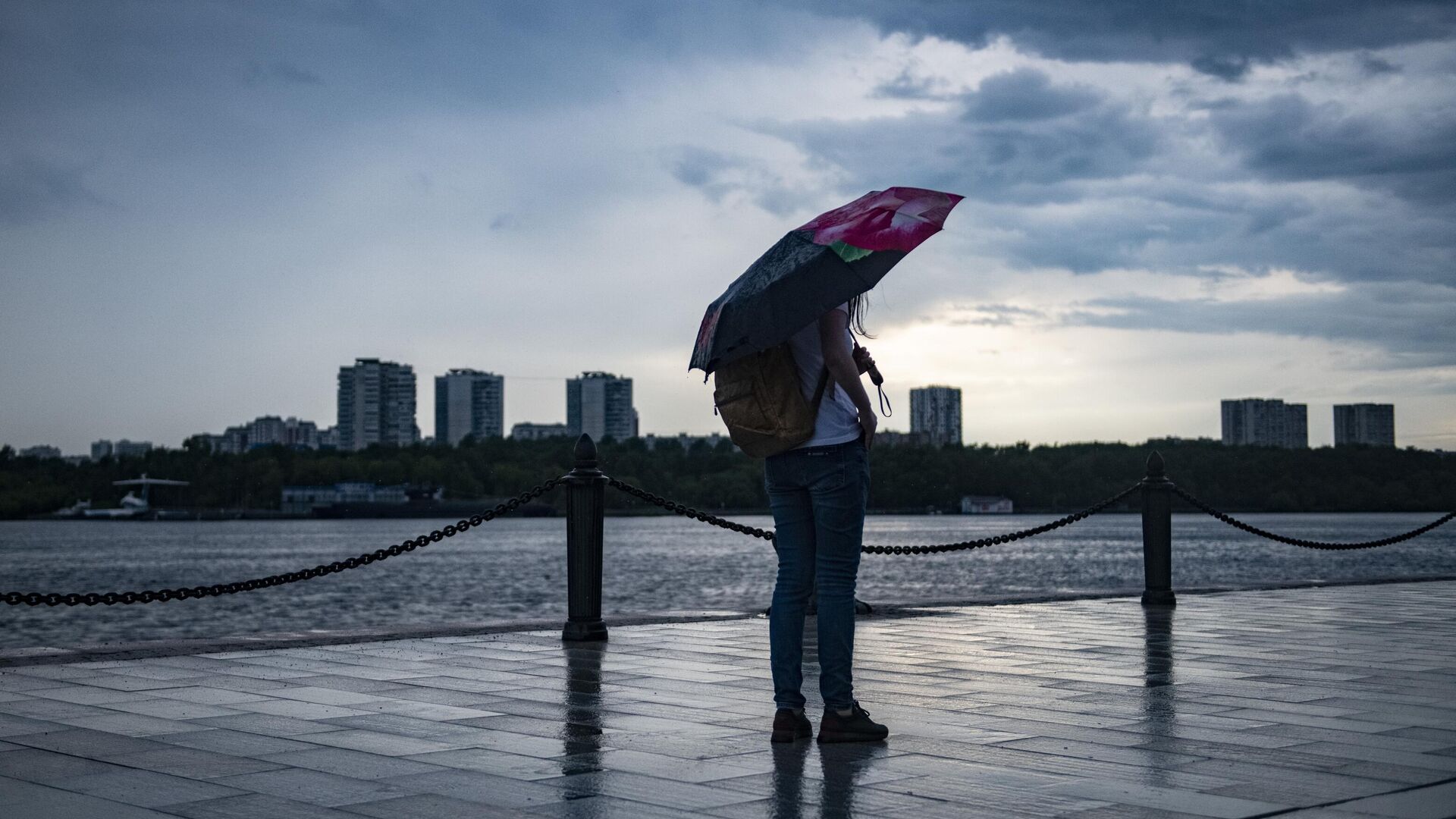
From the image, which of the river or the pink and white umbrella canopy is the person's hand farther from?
the river

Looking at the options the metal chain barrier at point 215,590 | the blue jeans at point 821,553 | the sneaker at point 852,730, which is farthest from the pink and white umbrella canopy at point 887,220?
the metal chain barrier at point 215,590

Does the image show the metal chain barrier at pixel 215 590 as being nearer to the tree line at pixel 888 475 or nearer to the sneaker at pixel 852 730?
the sneaker at pixel 852 730

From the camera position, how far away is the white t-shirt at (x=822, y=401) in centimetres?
532

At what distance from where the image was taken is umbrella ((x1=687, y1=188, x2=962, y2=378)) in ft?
16.8

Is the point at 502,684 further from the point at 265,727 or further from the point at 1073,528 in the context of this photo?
the point at 1073,528

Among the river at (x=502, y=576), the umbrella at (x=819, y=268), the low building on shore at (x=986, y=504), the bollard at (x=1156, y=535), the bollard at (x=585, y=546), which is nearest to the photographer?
the umbrella at (x=819, y=268)

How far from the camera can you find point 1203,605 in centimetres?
1194

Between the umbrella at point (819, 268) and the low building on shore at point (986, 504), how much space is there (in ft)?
512

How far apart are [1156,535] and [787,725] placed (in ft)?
24.3

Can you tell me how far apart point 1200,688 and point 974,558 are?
2988 inches

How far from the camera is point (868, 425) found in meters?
5.28

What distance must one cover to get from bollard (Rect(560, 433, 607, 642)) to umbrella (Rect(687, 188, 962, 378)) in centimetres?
417

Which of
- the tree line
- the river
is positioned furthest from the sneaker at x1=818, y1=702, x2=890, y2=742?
the tree line

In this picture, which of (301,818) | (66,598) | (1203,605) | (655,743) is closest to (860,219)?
(655,743)
